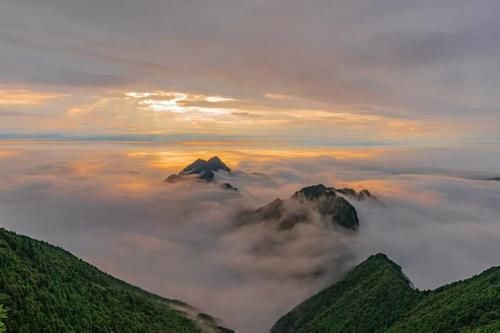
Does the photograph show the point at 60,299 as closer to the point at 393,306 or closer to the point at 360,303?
→ the point at 393,306

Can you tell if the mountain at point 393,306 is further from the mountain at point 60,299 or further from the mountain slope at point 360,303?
the mountain at point 60,299

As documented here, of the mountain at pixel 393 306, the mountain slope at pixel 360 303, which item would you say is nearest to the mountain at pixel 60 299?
the mountain slope at pixel 360 303

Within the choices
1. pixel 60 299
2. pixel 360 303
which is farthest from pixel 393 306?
pixel 60 299

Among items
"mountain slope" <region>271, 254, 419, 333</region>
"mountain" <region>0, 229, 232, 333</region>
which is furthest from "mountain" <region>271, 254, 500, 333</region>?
"mountain" <region>0, 229, 232, 333</region>

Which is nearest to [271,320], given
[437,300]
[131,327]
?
[437,300]

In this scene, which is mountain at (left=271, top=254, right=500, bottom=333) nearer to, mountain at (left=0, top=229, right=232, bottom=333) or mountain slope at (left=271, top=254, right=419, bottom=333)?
mountain slope at (left=271, top=254, right=419, bottom=333)
